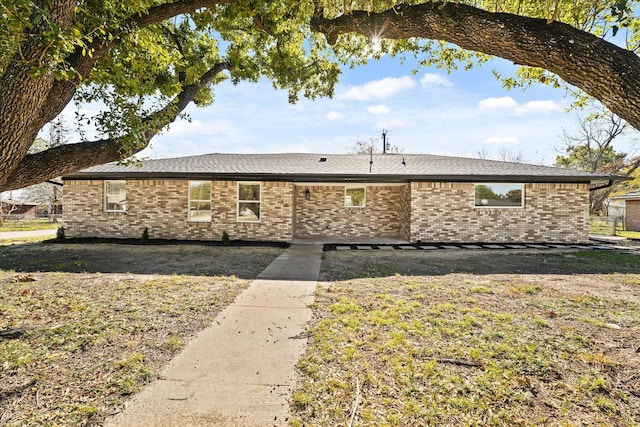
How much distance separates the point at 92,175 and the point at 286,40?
894 centimetres

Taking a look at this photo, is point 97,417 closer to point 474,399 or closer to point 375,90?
point 474,399

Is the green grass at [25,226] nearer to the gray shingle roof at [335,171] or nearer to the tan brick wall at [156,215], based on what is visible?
the tan brick wall at [156,215]

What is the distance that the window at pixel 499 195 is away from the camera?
11.0 metres

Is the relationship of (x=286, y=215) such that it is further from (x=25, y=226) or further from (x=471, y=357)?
(x=25, y=226)

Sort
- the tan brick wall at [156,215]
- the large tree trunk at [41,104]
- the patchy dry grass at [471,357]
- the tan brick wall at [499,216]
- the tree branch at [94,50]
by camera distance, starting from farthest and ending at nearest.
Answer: the tan brick wall at [156,215] < the tan brick wall at [499,216] < the tree branch at [94,50] < the large tree trunk at [41,104] < the patchy dry grass at [471,357]

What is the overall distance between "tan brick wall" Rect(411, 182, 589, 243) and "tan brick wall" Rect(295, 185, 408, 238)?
5.70ft

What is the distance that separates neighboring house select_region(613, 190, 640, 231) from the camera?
61.6ft

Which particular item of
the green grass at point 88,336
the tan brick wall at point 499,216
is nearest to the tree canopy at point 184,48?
the green grass at point 88,336

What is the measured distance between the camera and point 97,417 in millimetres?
2172

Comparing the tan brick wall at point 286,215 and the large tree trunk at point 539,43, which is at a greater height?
the large tree trunk at point 539,43

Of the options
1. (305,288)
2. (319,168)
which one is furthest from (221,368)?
(319,168)

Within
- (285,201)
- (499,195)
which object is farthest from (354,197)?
(499,195)

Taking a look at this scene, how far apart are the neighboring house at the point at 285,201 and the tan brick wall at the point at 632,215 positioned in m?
13.0

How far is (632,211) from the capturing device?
19.2 metres
